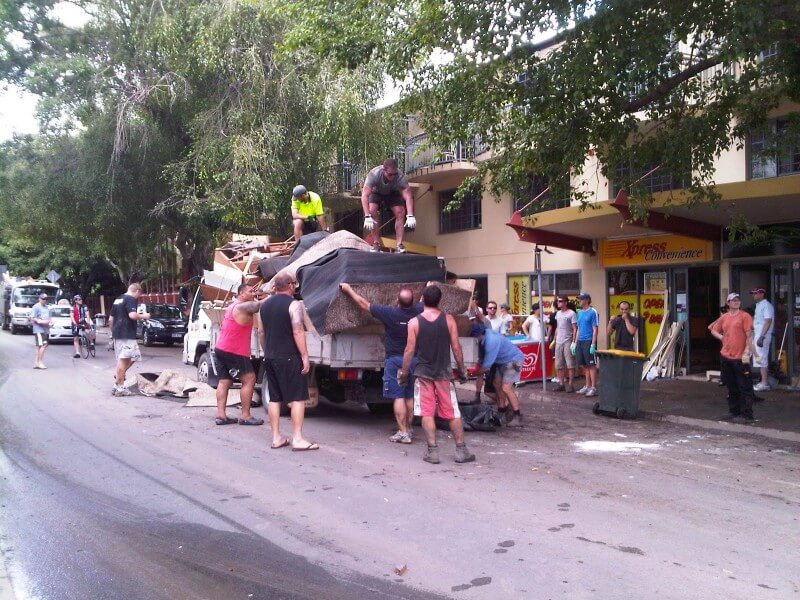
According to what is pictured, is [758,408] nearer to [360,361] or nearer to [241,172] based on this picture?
[360,361]

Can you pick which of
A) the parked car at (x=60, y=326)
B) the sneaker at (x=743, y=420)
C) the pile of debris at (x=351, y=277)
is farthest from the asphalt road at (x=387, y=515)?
the parked car at (x=60, y=326)

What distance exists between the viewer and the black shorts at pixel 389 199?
11383 mm

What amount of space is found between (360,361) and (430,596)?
5.19m

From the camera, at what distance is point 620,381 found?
11.3m

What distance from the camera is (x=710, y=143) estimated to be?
39.1ft

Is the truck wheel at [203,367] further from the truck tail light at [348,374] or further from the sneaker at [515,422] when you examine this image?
the sneaker at [515,422]

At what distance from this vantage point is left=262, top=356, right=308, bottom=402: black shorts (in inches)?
334

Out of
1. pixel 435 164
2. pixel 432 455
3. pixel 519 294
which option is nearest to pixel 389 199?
pixel 432 455

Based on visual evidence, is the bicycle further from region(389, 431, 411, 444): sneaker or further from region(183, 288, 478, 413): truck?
region(389, 431, 411, 444): sneaker

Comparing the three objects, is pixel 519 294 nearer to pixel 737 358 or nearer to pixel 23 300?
pixel 737 358

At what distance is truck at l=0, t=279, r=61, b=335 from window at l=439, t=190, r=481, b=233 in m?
20.4

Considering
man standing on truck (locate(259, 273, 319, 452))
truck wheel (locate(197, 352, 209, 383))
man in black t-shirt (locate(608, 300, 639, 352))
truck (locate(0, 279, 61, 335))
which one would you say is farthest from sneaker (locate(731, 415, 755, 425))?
truck (locate(0, 279, 61, 335))

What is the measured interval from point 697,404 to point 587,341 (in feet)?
7.03

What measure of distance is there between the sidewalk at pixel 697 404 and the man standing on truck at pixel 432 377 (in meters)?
4.50
